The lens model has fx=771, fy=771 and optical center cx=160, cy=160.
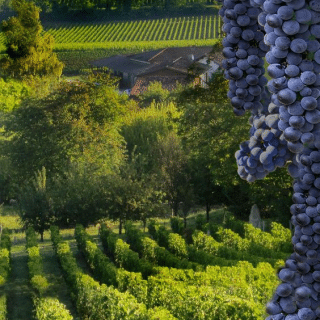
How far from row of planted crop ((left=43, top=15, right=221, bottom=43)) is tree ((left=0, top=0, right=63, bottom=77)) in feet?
99.2

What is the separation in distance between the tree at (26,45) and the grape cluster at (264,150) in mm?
55509

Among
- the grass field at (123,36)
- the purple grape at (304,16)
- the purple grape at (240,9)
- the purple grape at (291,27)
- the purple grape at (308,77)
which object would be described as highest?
the purple grape at (304,16)

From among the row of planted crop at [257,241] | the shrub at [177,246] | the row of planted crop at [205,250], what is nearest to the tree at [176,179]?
the row of planted crop at [205,250]

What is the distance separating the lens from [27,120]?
144 ft

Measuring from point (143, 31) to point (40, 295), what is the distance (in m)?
72.8

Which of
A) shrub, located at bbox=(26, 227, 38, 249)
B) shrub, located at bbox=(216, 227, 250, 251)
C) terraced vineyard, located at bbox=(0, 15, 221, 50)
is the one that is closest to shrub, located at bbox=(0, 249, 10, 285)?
shrub, located at bbox=(26, 227, 38, 249)

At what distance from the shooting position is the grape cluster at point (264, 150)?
10.9ft

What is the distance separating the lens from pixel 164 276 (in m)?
17.7

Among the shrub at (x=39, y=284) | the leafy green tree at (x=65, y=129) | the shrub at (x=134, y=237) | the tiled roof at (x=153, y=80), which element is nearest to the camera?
the shrub at (x=39, y=284)

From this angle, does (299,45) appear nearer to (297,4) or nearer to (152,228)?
(297,4)

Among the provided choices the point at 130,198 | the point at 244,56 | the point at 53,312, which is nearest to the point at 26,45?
the point at 130,198

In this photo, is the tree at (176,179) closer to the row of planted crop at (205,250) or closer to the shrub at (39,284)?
the row of planted crop at (205,250)

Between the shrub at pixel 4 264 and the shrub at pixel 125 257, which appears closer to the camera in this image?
the shrub at pixel 125 257

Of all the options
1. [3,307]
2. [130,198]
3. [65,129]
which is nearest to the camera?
[3,307]
